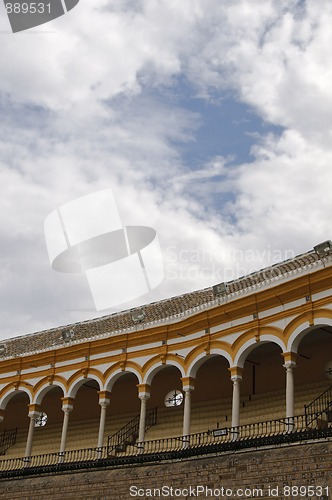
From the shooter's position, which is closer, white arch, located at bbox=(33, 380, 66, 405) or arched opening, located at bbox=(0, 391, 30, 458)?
white arch, located at bbox=(33, 380, 66, 405)

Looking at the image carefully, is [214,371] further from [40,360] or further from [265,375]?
[40,360]

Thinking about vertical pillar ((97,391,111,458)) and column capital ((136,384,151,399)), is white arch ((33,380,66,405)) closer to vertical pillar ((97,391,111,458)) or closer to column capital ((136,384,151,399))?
vertical pillar ((97,391,111,458))

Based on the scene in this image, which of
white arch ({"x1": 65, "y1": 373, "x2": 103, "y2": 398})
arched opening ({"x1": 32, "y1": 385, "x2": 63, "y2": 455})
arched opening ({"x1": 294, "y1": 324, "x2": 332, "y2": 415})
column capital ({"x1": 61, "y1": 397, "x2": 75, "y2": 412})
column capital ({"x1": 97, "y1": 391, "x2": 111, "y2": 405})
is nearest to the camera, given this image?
arched opening ({"x1": 294, "y1": 324, "x2": 332, "y2": 415})

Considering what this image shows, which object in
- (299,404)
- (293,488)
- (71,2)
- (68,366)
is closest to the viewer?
(293,488)

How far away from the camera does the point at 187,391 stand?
19.8m

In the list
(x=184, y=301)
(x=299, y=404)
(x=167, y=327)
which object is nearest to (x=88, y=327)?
(x=184, y=301)

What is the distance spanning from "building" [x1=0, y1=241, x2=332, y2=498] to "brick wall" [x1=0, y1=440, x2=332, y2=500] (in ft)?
0.17

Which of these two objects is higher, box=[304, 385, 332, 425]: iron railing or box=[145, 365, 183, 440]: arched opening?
box=[145, 365, 183, 440]: arched opening

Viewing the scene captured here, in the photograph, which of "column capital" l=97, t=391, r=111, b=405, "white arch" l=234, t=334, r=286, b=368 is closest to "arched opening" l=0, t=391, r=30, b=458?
"column capital" l=97, t=391, r=111, b=405

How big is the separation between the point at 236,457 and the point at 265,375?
471cm

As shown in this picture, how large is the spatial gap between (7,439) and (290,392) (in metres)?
14.2

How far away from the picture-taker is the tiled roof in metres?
19.0

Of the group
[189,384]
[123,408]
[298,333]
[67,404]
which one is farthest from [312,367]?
[67,404]

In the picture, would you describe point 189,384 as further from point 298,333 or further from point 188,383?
point 298,333
